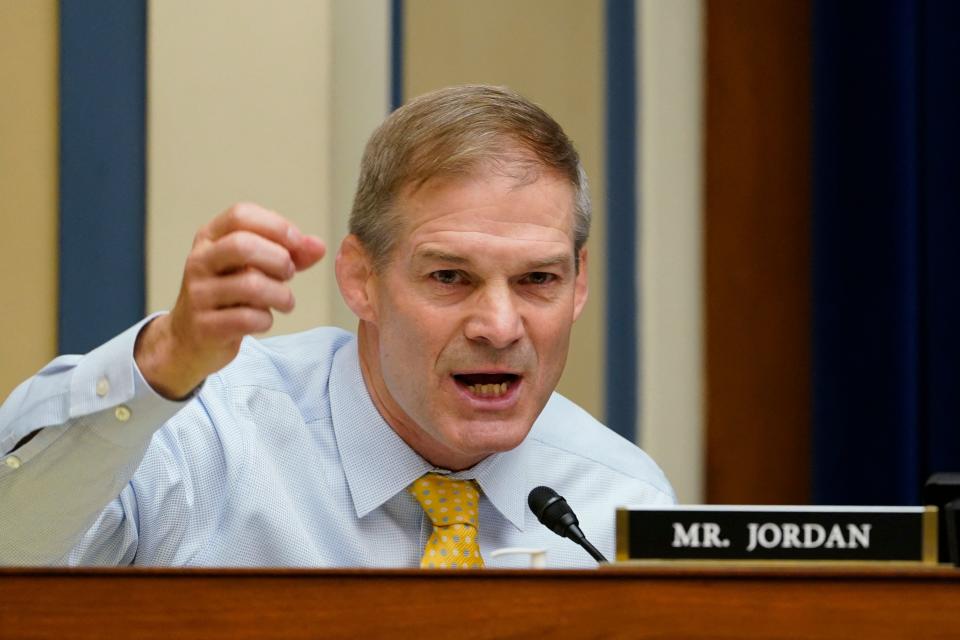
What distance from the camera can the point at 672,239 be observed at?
276cm

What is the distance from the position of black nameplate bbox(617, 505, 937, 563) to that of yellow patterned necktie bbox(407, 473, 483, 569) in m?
0.54

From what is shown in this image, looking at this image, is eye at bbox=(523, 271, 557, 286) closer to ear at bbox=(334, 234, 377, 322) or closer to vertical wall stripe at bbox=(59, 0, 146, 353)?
ear at bbox=(334, 234, 377, 322)

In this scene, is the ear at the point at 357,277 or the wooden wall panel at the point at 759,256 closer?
the ear at the point at 357,277

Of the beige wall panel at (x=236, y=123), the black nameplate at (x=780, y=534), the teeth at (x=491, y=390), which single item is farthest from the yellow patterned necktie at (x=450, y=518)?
the beige wall panel at (x=236, y=123)

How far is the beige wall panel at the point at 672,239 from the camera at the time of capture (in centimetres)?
274

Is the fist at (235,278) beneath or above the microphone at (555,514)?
above

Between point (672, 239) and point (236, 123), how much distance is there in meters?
0.95

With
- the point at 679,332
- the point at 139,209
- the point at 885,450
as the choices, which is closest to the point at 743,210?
the point at 679,332

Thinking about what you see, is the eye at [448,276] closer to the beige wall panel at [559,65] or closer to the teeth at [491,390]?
the teeth at [491,390]

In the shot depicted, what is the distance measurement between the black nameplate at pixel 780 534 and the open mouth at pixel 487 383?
574mm

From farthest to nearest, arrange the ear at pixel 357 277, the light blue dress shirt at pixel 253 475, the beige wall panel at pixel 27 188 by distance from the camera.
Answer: the beige wall panel at pixel 27 188 < the ear at pixel 357 277 < the light blue dress shirt at pixel 253 475

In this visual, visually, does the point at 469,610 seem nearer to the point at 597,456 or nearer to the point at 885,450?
the point at 597,456

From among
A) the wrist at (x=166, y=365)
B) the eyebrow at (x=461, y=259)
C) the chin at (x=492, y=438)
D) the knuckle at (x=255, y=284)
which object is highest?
the eyebrow at (x=461, y=259)

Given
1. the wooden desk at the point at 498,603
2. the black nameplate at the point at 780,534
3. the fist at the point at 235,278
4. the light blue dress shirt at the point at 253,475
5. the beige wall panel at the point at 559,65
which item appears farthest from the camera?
the beige wall panel at the point at 559,65
